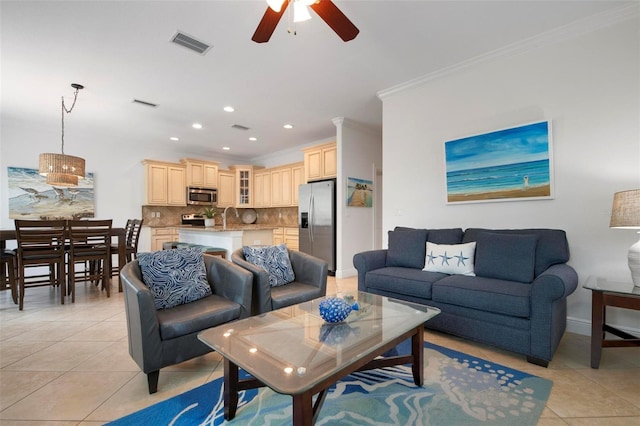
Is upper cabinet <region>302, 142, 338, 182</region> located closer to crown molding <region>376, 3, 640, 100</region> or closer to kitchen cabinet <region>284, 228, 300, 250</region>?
kitchen cabinet <region>284, 228, 300, 250</region>

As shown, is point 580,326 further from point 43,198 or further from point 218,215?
point 43,198

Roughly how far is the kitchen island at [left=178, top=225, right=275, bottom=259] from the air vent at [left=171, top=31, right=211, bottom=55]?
7.38 ft

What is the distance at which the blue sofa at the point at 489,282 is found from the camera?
1990mm

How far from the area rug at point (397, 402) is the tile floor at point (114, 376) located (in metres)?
0.11

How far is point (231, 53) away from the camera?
296 cm

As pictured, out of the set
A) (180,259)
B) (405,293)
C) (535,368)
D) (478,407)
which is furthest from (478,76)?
(180,259)

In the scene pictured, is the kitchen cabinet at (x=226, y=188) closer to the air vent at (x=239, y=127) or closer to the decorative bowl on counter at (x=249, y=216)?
the decorative bowl on counter at (x=249, y=216)

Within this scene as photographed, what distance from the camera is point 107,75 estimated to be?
133 inches

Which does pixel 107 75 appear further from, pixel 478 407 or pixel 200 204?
pixel 478 407

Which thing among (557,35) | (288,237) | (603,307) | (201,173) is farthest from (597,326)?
(201,173)

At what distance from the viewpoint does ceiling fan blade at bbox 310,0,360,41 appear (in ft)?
5.67

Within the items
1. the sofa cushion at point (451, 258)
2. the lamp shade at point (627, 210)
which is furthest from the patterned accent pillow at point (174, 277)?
the lamp shade at point (627, 210)

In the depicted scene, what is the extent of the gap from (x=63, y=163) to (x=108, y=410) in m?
3.59

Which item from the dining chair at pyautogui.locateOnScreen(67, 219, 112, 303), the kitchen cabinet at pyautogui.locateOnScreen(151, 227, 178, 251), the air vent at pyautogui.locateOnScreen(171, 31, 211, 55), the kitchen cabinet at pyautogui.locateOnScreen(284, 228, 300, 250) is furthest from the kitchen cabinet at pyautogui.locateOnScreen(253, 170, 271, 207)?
the air vent at pyautogui.locateOnScreen(171, 31, 211, 55)
